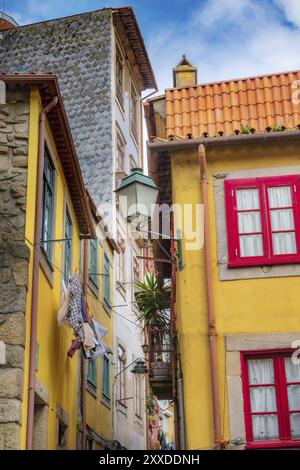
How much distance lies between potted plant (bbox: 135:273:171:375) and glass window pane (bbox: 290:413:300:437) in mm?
4310

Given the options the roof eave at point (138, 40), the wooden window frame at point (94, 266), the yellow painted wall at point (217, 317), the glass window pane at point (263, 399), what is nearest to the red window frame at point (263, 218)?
the yellow painted wall at point (217, 317)

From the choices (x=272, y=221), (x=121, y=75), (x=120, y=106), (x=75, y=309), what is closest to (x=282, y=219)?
(x=272, y=221)

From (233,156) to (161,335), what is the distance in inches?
181

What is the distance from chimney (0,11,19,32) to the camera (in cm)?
2876

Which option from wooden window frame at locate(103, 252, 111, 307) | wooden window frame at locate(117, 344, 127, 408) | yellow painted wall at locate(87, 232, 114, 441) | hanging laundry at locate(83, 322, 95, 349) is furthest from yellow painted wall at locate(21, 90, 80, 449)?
wooden window frame at locate(117, 344, 127, 408)

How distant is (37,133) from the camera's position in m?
10.9

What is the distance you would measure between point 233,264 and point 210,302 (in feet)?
2.34

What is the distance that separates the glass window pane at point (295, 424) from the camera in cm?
1067

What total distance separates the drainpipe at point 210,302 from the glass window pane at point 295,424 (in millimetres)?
1018

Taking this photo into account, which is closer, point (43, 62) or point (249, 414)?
point (249, 414)

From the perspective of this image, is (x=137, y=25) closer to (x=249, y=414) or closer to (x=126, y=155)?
(x=126, y=155)

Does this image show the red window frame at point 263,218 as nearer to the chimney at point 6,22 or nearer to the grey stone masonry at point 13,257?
the grey stone masonry at point 13,257

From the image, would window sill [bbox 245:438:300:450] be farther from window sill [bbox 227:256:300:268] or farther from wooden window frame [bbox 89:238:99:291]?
wooden window frame [bbox 89:238:99:291]
